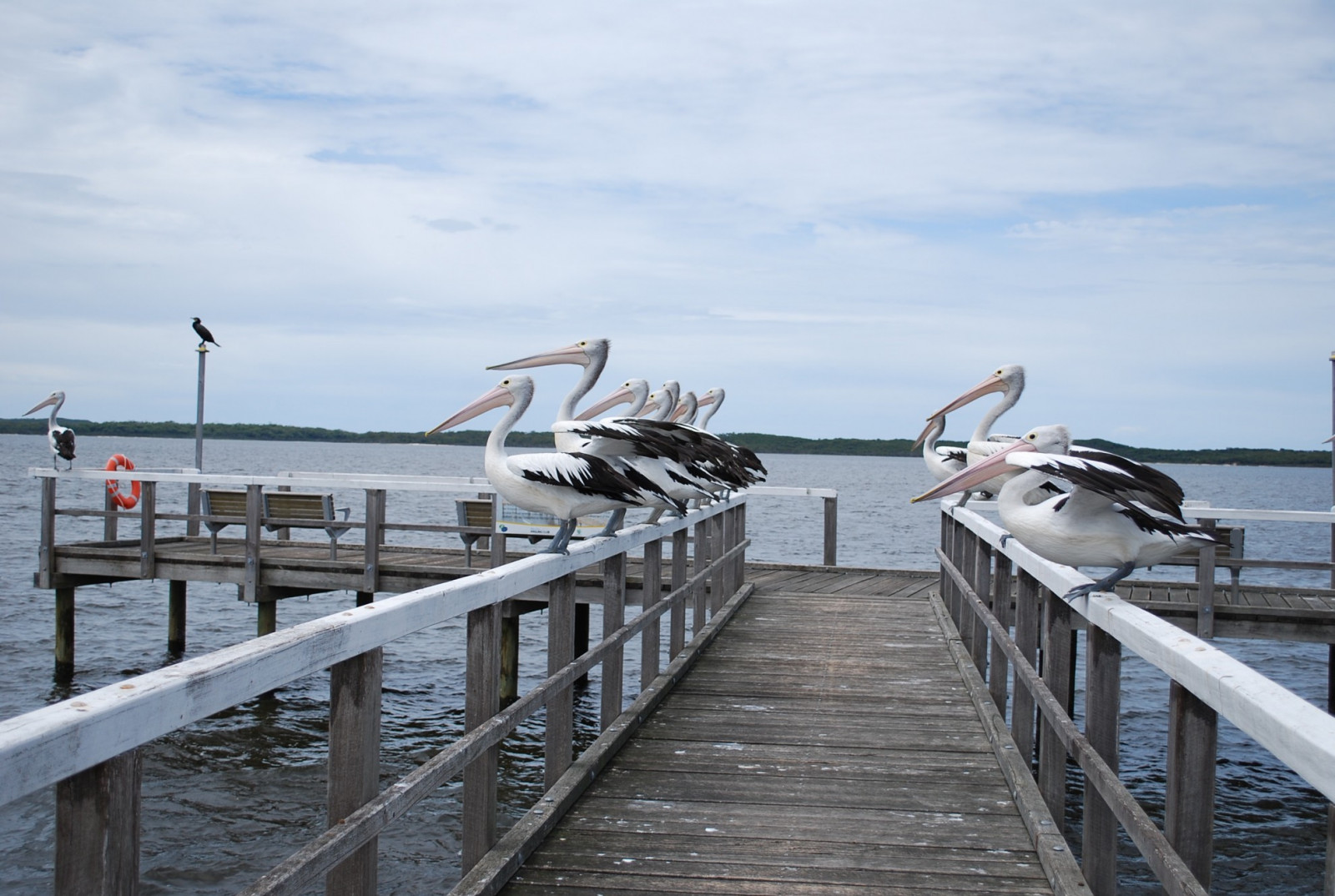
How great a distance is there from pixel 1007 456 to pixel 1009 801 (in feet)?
4.45

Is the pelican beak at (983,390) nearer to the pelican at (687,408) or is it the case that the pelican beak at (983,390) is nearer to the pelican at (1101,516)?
the pelican at (687,408)

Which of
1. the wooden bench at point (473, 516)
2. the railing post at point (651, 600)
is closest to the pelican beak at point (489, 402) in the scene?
the railing post at point (651, 600)

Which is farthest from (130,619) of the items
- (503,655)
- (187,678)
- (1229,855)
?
(187,678)

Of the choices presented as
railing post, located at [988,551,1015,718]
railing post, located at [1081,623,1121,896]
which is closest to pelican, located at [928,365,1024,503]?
railing post, located at [988,551,1015,718]

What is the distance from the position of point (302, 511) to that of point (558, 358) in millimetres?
5167

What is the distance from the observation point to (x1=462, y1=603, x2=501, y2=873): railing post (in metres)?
3.19

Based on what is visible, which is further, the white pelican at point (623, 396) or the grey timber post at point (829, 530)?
the grey timber post at point (829, 530)

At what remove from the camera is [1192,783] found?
238 cm

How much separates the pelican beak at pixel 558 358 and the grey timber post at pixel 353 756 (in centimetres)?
572

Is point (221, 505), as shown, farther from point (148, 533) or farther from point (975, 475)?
point (975, 475)

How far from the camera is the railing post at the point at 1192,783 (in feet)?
7.79

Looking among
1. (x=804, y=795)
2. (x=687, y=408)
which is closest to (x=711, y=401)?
(x=687, y=408)

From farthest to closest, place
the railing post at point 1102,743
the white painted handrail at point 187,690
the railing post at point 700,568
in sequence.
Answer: the railing post at point 700,568, the railing post at point 1102,743, the white painted handrail at point 187,690

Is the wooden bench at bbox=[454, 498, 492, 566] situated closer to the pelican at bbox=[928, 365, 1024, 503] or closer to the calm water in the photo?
the calm water
